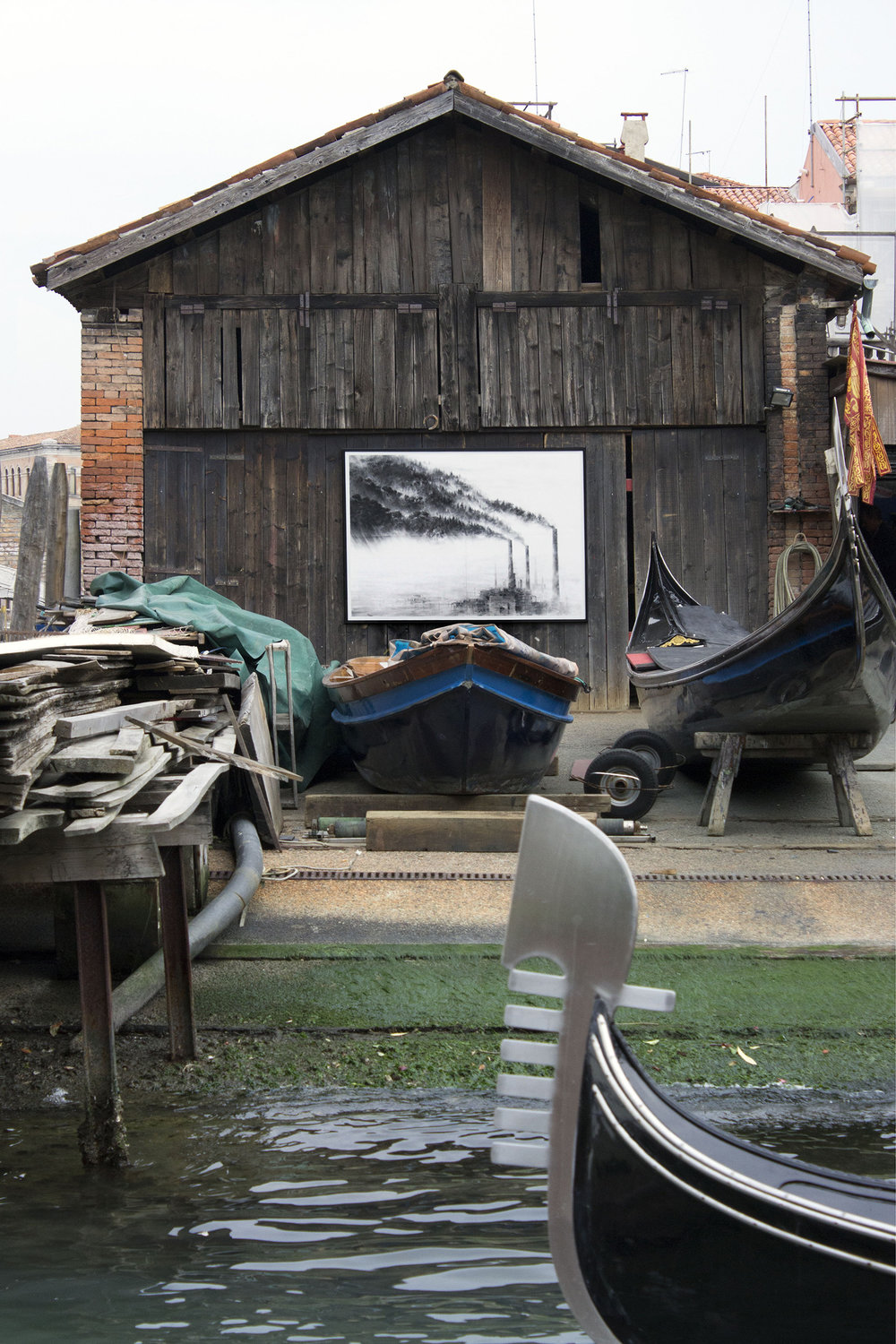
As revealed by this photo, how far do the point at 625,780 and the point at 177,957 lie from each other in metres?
4.05

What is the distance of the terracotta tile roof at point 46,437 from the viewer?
4481 cm

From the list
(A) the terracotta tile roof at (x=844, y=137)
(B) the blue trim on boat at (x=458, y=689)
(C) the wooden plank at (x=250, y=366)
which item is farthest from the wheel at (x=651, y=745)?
(A) the terracotta tile roof at (x=844, y=137)

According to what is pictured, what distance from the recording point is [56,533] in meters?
10.5

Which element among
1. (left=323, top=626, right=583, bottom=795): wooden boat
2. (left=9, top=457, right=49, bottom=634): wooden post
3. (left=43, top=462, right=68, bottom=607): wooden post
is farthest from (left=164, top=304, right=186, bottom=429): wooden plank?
(left=323, top=626, right=583, bottom=795): wooden boat

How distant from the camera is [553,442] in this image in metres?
11.2

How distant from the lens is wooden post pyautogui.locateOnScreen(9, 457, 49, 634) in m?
9.87

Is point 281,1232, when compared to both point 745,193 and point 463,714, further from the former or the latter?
point 745,193

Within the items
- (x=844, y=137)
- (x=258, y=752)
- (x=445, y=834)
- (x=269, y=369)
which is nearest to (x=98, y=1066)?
(x=258, y=752)

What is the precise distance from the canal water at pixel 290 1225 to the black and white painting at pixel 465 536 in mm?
7251

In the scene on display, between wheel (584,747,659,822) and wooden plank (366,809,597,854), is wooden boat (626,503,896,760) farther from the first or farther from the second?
wooden plank (366,809,597,854)

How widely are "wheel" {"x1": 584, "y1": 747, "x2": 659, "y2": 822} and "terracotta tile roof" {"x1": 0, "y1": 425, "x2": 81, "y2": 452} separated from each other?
40.3 metres

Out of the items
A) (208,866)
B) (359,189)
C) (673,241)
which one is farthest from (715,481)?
(208,866)

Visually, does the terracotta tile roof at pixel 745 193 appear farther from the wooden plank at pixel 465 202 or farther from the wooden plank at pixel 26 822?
the wooden plank at pixel 26 822

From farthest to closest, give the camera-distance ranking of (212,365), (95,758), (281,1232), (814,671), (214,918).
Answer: (212,365), (814,671), (214,918), (95,758), (281,1232)
